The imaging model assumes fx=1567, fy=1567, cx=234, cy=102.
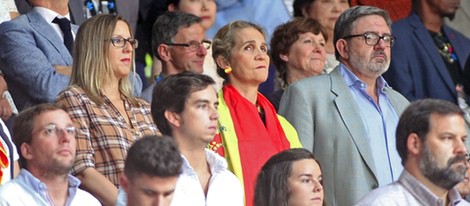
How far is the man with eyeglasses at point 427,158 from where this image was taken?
7.71 meters

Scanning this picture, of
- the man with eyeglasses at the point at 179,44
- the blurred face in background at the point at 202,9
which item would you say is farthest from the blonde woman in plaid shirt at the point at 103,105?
the blurred face in background at the point at 202,9

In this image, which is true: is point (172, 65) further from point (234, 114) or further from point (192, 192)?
point (192, 192)

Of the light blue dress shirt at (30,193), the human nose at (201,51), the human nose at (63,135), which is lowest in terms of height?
the light blue dress shirt at (30,193)

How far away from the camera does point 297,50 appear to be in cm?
1024

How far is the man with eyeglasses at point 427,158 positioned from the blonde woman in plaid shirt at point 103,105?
1.35 meters

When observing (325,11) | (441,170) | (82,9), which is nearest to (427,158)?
(441,170)

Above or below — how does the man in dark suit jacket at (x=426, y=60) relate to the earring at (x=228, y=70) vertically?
below

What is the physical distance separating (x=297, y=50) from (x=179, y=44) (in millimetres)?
943

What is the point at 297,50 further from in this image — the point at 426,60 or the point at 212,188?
the point at 212,188

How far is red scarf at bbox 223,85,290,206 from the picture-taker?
28.7 ft

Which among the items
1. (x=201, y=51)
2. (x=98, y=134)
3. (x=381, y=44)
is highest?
(x=201, y=51)

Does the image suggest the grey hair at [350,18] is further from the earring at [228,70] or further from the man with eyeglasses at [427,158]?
the man with eyeglasses at [427,158]

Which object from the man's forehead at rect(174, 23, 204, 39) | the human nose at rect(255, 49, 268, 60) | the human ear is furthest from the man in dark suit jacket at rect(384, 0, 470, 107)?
the human ear

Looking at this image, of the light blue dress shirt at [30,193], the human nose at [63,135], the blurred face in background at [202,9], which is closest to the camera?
the light blue dress shirt at [30,193]
